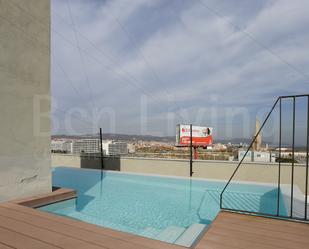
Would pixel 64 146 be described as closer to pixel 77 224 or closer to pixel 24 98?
pixel 24 98

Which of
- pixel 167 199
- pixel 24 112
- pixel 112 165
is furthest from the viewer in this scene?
pixel 112 165

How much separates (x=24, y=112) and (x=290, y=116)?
10.8ft

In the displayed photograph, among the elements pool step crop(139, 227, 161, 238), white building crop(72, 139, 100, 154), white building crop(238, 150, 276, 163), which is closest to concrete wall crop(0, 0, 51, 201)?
pool step crop(139, 227, 161, 238)

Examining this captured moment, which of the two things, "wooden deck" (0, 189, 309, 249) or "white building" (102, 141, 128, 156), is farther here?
"white building" (102, 141, 128, 156)

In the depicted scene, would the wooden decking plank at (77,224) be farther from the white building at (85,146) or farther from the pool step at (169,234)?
the white building at (85,146)

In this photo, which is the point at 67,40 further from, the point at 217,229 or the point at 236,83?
the point at 217,229

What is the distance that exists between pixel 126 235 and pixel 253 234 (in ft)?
3.42

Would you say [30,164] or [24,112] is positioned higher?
[24,112]

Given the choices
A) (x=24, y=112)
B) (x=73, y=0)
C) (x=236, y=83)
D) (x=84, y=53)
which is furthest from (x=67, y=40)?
(x=236, y=83)

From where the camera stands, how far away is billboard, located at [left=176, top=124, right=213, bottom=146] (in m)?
12.0

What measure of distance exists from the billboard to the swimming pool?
17.9 feet

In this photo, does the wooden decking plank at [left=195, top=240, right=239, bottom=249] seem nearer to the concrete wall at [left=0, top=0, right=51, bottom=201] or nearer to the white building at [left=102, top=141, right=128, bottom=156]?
the concrete wall at [left=0, top=0, right=51, bottom=201]

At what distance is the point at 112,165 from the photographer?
866 centimetres

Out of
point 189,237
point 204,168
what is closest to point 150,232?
point 189,237
